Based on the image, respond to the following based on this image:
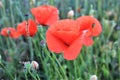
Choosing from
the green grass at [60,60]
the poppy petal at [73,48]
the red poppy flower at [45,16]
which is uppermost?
the red poppy flower at [45,16]

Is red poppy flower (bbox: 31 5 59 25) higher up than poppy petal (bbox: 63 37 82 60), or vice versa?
red poppy flower (bbox: 31 5 59 25)

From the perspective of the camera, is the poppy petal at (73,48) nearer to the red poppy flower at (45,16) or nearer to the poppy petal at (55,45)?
the poppy petal at (55,45)

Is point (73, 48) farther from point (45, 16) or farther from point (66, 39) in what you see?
point (45, 16)

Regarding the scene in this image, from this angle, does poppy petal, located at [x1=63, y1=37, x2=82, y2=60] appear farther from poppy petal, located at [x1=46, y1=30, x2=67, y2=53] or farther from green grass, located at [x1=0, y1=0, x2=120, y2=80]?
green grass, located at [x1=0, y1=0, x2=120, y2=80]

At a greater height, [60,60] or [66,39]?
[66,39]

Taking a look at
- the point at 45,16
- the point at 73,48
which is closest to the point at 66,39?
the point at 73,48

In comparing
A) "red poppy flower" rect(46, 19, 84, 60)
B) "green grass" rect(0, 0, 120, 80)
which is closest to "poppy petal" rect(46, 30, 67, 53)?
"red poppy flower" rect(46, 19, 84, 60)

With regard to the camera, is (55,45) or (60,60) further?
(60,60)

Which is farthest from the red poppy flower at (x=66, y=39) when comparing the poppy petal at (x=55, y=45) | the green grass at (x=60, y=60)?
the green grass at (x=60, y=60)
